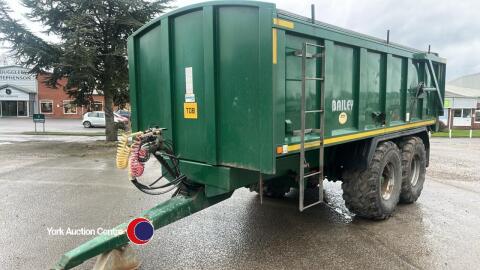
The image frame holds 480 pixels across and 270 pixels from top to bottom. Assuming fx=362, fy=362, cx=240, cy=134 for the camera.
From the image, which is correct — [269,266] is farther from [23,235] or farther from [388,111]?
[23,235]

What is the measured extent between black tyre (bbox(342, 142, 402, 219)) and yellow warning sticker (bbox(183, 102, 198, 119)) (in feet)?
8.20

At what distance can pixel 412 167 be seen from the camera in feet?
21.9

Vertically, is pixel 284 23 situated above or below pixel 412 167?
above

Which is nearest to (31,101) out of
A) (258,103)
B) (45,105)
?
(45,105)

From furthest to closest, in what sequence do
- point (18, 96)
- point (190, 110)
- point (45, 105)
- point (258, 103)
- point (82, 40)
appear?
point (45, 105) < point (18, 96) < point (82, 40) < point (190, 110) < point (258, 103)

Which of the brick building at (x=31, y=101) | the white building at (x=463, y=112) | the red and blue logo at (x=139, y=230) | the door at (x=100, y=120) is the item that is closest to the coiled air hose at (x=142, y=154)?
the red and blue logo at (x=139, y=230)

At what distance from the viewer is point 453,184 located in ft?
26.6

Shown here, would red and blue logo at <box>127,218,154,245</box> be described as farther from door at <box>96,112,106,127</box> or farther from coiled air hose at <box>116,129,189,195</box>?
door at <box>96,112,106,127</box>

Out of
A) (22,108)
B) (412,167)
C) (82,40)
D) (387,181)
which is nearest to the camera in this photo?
(387,181)

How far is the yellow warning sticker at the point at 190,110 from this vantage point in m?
3.84

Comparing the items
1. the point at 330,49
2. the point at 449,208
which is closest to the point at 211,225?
the point at 330,49

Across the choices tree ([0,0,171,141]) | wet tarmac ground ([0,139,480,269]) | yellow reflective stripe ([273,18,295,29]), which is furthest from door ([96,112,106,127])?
yellow reflective stripe ([273,18,295,29])

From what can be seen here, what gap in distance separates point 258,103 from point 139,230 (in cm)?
162

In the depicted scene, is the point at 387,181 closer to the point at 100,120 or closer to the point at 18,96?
the point at 100,120
